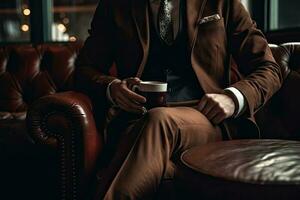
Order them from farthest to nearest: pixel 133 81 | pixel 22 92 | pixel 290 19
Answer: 1. pixel 290 19
2. pixel 22 92
3. pixel 133 81

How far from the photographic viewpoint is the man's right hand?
1461mm

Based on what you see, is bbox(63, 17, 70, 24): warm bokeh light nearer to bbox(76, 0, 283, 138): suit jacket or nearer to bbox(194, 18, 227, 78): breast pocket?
bbox(76, 0, 283, 138): suit jacket

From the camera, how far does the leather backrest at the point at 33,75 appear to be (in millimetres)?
2457

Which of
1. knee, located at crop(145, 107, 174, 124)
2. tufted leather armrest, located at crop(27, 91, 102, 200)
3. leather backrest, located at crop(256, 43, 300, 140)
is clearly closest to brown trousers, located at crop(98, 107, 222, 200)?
knee, located at crop(145, 107, 174, 124)

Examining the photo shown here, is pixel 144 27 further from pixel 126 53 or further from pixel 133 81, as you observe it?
pixel 133 81

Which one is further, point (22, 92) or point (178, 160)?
point (22, 92)

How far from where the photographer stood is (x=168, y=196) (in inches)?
49.5

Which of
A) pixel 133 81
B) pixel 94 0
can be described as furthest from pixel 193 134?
pixel 94 0

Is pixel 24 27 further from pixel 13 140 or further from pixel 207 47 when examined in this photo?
pixel 207 47

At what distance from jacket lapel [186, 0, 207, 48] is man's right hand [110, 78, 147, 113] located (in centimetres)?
29

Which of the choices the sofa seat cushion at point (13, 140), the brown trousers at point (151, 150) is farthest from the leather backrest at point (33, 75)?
the brown trousers at point (151, 150)

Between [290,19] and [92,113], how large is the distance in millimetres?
1759

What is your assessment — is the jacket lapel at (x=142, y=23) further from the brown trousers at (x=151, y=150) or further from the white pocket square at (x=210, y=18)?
the brown trousers at (x=151, y=150)

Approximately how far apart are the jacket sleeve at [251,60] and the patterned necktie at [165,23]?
220mm
